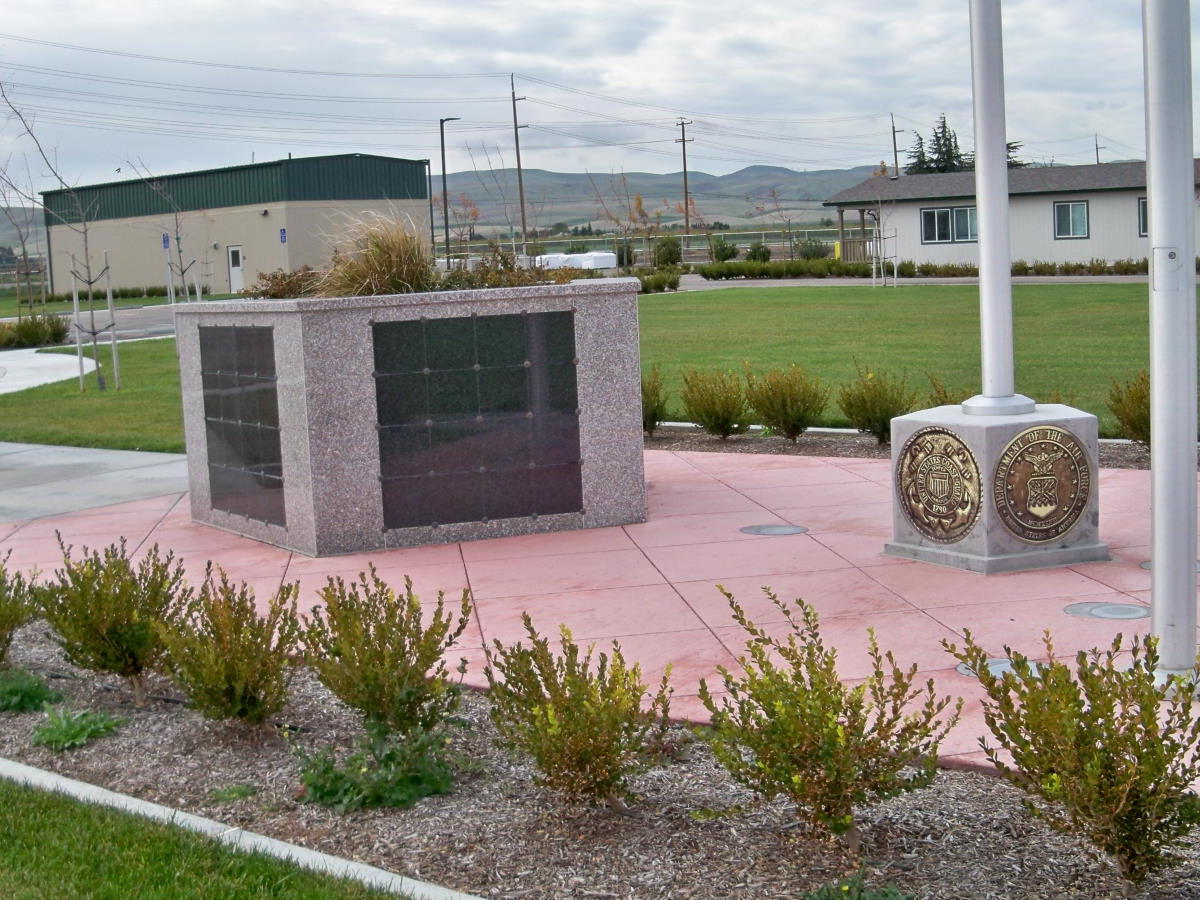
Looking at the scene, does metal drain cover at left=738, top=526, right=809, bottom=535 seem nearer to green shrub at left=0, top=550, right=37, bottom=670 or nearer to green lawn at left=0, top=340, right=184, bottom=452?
green shrub at left=0, top=550, right=37, bottom=670

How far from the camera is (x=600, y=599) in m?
7.22

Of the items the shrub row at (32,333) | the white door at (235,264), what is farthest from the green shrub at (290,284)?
the white door at (235,264)

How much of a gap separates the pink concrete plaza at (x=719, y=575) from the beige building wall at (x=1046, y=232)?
1570 inches

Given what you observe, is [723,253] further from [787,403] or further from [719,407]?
[787,403]

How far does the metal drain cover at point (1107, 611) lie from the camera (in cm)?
643

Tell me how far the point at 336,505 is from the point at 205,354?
1.85 m

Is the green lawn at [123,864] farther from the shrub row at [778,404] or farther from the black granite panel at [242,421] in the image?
the shrub row at [778,404]

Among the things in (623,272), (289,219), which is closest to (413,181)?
(289,219)

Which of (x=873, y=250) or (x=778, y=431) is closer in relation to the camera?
(x=778, y=431)

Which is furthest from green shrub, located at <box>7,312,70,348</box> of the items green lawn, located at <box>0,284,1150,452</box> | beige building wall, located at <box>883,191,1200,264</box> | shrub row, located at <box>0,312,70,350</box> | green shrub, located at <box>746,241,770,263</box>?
green shrub, located at <box>746,241,770,263</box>

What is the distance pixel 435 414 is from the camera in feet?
28.3

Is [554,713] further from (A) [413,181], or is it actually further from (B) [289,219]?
(A) [413,181]

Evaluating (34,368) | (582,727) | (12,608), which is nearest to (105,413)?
(34,368)

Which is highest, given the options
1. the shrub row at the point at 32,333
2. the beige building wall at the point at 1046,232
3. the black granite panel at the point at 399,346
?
the beige building wall at the point at 1046,232
